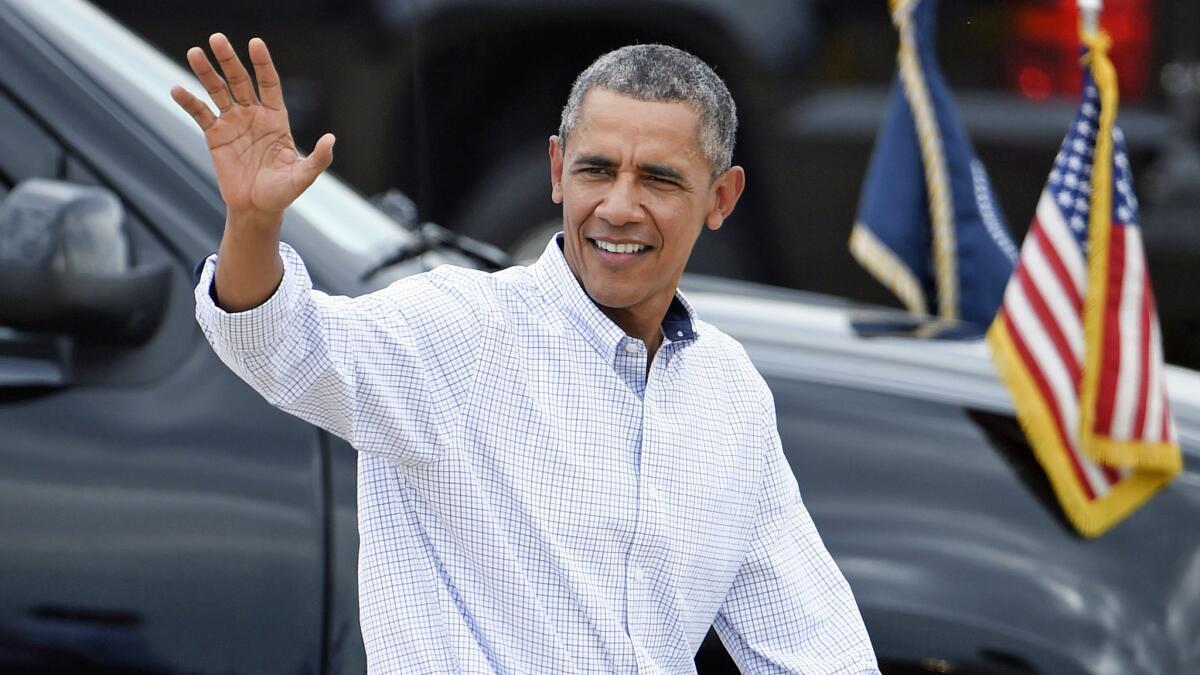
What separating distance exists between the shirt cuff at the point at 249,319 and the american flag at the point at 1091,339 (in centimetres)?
124

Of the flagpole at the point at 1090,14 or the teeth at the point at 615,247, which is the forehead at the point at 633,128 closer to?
the teeth at the point at 615,247

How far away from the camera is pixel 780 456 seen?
210cm

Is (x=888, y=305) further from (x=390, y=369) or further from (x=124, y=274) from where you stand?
(x=390, y=369)

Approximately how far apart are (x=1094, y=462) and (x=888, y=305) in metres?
3.70

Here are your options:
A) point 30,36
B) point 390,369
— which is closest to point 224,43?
point 390,369

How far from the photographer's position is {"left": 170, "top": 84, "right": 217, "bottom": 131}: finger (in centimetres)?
169

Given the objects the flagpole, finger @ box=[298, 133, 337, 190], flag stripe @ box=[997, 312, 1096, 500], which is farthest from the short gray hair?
the flagpole

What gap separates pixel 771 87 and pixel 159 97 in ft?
11.9

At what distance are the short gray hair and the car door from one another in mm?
642

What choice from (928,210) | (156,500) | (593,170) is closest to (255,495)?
(156,500)

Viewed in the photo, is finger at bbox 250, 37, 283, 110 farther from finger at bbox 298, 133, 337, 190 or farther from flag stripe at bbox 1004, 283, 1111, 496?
flag stripe at bbox 1004, 283, 1111, 496

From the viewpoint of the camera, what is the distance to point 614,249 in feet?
6.33

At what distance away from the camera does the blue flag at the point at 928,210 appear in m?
3.93

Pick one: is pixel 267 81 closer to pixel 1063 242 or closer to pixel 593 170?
pixel 593 170
